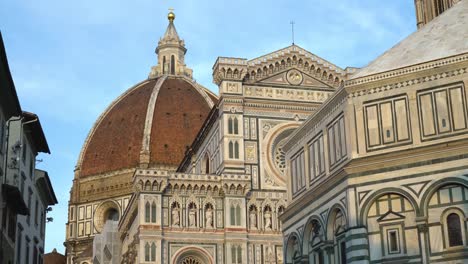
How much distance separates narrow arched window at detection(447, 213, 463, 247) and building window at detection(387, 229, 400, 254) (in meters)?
1.44

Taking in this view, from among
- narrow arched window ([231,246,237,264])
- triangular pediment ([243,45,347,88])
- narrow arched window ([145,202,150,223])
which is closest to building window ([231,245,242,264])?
narrow arched window ([231,246,237,264])

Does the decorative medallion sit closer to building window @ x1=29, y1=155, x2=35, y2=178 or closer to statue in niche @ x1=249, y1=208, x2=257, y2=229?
statue in niche @ x1=249, y1=208, x2=257, y2=229

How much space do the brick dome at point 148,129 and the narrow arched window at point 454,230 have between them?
6424cm

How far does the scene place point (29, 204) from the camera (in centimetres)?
3422

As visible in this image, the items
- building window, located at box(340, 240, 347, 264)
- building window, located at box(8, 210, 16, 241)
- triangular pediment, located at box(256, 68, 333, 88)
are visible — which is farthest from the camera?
triangular pediment, located at box(256, 68, 333, 88)

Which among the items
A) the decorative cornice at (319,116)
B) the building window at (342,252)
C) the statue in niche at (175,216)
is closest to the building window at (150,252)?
the statue in niche at (175,216)

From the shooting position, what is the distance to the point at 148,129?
87812mm

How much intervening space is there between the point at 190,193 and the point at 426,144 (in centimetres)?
2519

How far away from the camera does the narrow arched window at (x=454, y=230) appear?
21259 mm

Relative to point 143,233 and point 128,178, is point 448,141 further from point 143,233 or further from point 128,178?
point 128,178

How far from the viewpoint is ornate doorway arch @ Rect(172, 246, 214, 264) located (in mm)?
44562

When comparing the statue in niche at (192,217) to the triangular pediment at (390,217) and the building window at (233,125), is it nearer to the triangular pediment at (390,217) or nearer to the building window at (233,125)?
the building window at (233,125)

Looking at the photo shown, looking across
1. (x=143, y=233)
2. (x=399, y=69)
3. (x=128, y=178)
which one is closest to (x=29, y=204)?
(x=143, y=233)

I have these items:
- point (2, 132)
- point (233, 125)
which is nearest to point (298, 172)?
point (2, 132)
